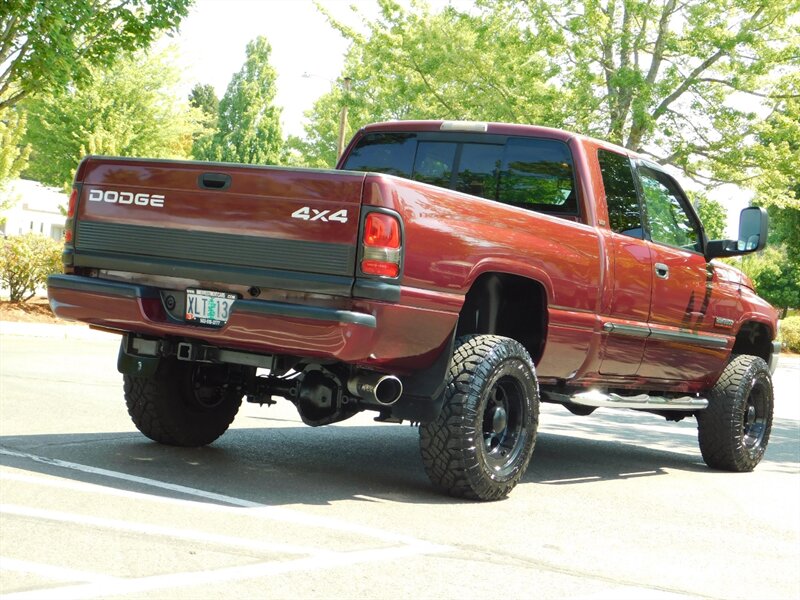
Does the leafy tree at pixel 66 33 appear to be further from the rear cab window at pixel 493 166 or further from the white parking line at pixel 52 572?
the white parking line at pixel 52 572

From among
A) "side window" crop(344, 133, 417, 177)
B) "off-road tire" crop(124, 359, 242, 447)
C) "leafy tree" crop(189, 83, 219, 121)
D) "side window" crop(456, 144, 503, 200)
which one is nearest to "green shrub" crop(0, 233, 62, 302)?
"side window" crop(344, 133, 417, 177)

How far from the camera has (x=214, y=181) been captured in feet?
19.4

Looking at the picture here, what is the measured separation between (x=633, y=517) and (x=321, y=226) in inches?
92.6

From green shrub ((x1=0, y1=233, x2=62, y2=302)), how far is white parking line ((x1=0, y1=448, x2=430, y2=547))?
13.7 meters

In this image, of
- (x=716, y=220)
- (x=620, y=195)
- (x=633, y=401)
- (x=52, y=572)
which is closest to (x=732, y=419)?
(x=633, y=401)

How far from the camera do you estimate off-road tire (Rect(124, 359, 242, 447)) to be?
7.07 meters

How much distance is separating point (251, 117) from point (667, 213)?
40.3 m

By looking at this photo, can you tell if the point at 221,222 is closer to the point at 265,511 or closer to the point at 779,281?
the point at 265,511

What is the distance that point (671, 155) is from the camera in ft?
89.1

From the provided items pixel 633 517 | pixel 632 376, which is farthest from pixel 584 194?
pixel 633 517

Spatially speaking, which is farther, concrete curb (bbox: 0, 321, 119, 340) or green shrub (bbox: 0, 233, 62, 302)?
green shrub (bbox: 0, 233, 62, 302)

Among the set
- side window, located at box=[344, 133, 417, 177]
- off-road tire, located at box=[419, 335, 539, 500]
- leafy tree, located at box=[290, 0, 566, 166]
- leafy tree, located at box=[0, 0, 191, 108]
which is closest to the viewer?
off-road tire, located at box=[419, 335, 539, 500]

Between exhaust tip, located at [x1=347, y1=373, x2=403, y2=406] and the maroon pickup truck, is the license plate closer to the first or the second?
the maroon pickup truck

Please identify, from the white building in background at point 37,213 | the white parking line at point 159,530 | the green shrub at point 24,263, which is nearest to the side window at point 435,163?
the white parking line at point 159,530
